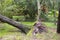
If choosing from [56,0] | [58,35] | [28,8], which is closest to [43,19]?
[28,8]

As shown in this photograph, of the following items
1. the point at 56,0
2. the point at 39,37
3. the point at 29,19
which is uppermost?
→ the point at 56,0

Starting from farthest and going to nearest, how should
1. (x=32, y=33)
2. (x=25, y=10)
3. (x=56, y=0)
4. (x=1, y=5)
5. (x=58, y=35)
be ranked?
(x=25, y=10) < (x=1, y=5) < (x=58, y=35) < (x=32, y=33) < (x=56, y=0)

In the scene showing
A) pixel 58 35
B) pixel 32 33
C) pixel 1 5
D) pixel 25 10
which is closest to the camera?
pixel 32 33

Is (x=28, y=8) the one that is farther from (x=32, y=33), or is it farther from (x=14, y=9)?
(x=32, y=33)

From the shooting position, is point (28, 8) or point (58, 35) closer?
point (58, 35)

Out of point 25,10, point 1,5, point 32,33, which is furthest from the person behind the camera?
point 25,10

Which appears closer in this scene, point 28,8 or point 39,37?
point 39,37

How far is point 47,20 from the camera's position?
605 inches

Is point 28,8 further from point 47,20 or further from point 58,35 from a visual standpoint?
point 58,35

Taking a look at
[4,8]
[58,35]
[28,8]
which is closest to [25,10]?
[28,8]

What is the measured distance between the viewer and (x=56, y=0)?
7.75 meters

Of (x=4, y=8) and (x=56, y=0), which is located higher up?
(x=56, y=0)

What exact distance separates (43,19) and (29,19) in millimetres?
1700

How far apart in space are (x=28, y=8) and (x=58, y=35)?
22.9 ft
